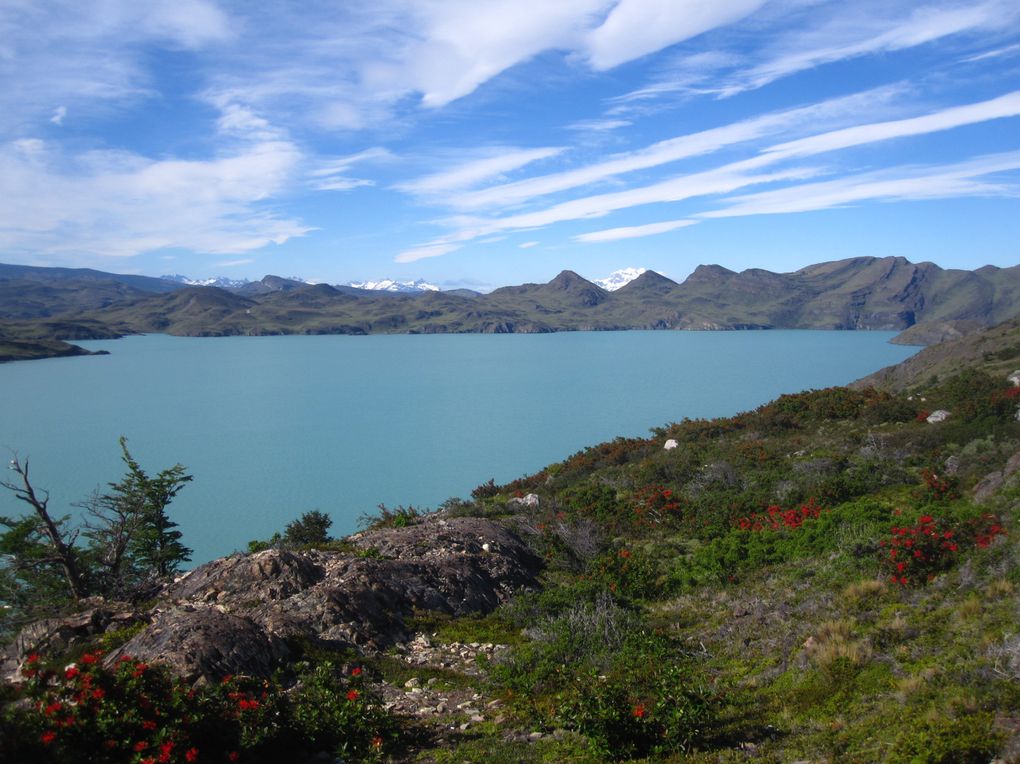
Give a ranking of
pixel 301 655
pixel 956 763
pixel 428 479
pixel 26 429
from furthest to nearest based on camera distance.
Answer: pixel 26 429, pixel 428 479, pixel 301 655, pixel 956 763

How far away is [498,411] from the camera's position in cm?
7325

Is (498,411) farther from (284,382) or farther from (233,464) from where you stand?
(284,382)

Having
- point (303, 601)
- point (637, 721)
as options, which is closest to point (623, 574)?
point (303, 601)

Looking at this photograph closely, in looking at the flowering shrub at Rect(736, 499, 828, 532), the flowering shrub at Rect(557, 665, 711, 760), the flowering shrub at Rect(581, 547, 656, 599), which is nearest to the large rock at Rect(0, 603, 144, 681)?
the flowering shrub at Rect(557, 665, 711, 760)

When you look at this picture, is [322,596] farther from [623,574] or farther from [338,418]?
[338,418]

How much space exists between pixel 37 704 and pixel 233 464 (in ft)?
157

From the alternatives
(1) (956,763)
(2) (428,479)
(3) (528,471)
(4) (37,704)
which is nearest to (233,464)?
(2) (428,479)


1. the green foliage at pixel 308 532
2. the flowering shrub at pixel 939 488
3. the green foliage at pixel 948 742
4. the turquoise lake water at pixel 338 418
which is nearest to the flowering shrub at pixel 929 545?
the flowering shrub at pixel 939 488

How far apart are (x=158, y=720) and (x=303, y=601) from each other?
5659 mm

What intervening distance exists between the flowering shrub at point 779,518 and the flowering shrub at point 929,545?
4590mm

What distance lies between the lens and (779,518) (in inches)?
725

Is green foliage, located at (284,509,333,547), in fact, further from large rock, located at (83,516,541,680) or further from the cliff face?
the cliff face

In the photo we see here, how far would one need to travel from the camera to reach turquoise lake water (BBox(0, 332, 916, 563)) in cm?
4453

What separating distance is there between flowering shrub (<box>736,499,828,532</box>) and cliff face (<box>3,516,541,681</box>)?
6417 millimetres
